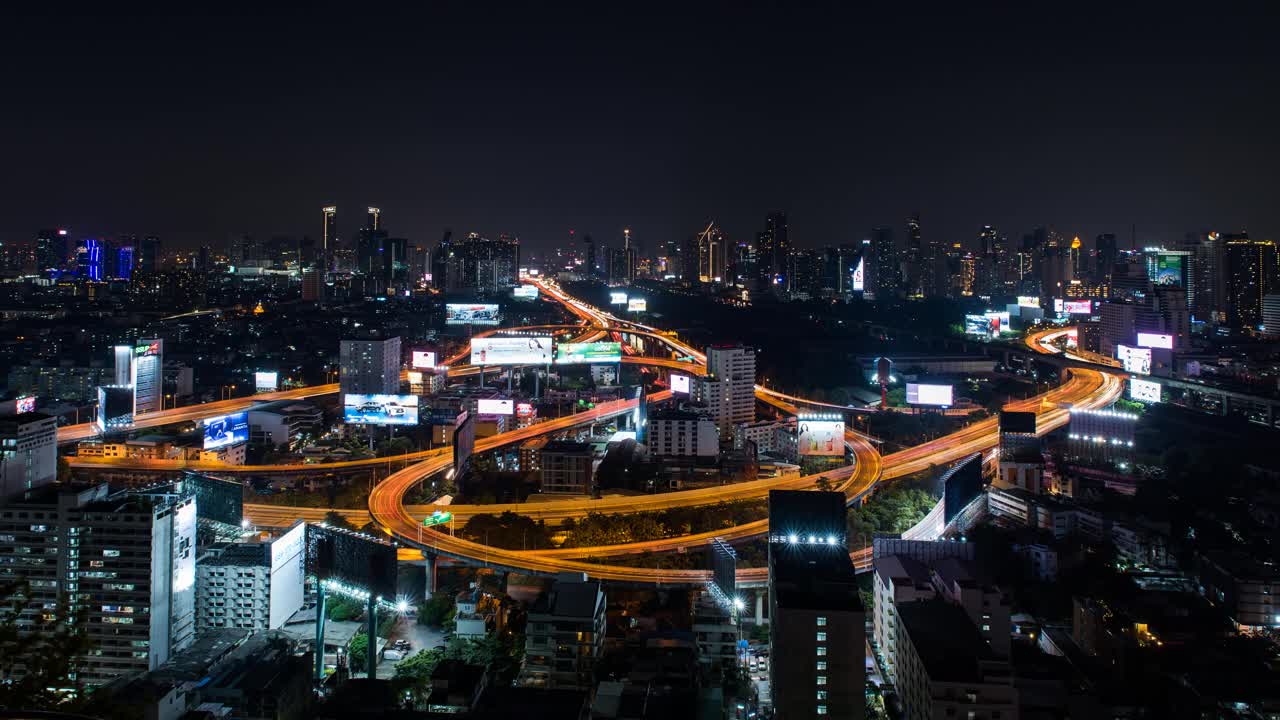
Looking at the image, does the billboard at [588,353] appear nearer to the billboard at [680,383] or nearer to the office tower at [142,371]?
the billboard at [680,383]

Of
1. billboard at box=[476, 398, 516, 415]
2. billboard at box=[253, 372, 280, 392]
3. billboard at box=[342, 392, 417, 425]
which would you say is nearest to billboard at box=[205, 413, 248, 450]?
billboard at box=[342, 392, 417, 425]

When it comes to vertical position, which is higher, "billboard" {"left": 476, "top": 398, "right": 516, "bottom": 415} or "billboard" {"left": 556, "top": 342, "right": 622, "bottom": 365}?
A: "billboard" {"left": 556, "top": 342, "right": 622, "bottom": 365}

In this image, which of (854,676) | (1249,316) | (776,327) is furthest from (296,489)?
(1249,316)

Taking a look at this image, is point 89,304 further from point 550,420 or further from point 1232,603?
point 1232,603

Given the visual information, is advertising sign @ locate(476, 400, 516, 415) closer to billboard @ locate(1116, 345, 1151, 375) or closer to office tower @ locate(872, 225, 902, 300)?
billboard @ locate(1116, 345, 1151, 375)

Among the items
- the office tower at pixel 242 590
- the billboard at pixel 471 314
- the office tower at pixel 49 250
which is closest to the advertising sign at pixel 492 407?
the office tower at pixel 242 590

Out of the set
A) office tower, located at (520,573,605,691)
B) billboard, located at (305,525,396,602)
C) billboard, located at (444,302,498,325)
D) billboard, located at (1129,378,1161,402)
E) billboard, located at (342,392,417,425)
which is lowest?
office tower, located at (520,573,605,691)
